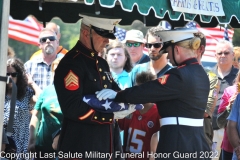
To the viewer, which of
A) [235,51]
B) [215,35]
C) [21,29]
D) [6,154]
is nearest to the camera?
[6,154]

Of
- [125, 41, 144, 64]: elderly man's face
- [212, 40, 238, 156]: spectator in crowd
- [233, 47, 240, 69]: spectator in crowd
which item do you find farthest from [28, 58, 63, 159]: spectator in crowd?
[233, 47, 240, 69]: spectator in crowd

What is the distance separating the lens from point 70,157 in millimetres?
6547

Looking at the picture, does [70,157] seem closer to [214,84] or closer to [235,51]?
[214,84]

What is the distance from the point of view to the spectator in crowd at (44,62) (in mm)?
9289

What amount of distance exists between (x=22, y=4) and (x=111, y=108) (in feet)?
7.23

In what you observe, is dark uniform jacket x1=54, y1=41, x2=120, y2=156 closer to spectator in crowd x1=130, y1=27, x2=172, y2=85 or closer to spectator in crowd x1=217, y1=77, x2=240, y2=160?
spectator in crowd x1=130, y1=27, x2=172, y2=85

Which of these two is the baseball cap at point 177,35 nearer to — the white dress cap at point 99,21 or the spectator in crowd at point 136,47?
the white dress cap at point 99,21

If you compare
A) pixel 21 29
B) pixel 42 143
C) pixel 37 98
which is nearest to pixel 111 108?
pixel 42 143

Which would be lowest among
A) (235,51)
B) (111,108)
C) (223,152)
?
(223,152)

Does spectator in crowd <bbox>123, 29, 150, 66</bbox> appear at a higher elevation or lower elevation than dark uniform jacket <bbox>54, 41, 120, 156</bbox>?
higher

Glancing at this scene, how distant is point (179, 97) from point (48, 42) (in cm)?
362

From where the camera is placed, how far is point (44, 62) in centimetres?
954

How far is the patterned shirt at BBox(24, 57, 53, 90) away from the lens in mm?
9255

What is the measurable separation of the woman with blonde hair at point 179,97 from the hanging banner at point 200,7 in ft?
1.15
